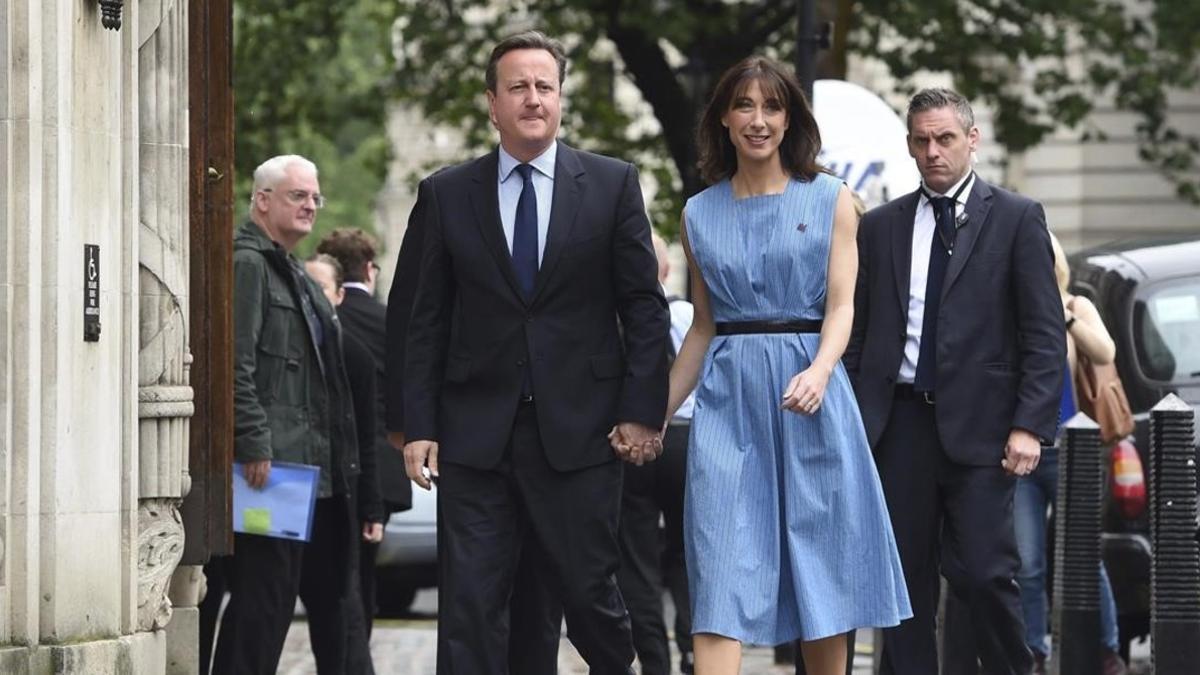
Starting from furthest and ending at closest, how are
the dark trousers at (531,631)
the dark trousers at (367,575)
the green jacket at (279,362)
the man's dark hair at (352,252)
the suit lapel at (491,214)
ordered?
1. the man's dark hair at (352,252)
2. the dark trousers at (367,575)
3. the green jacket at (279,362)
4. the dark trousers at (531,631)
5. the suit lapel at (491,214)

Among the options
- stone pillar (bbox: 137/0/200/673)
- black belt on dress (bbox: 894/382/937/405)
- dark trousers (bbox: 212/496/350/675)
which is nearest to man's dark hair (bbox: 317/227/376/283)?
dark trousers (bbox: 212/496/350/675)

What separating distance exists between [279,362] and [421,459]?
226cm

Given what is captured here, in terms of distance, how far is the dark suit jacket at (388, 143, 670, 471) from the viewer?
26.2 feet

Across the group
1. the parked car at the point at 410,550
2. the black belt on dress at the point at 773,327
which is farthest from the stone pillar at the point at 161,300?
the parked car at the point at 410,550

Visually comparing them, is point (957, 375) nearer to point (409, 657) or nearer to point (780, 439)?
point (780, 439)

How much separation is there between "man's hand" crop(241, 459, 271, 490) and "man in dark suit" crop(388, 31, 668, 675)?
1828 millimetres

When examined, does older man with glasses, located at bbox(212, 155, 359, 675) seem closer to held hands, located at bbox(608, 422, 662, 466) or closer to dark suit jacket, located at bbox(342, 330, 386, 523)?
dark suit jacket, located at bbox(342, 330, 386, 523)

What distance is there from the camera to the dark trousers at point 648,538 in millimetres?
11477

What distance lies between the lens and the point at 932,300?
29.2 feet

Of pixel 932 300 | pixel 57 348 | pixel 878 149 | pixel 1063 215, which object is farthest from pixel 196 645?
pixel 1063 215

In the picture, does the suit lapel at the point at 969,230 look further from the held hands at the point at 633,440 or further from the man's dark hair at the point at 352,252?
the man's dark hair at the point at 352,252

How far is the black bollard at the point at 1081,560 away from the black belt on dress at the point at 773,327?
10.6 ft

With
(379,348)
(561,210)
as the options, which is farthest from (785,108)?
(379,348)

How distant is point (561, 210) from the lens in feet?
26.5
